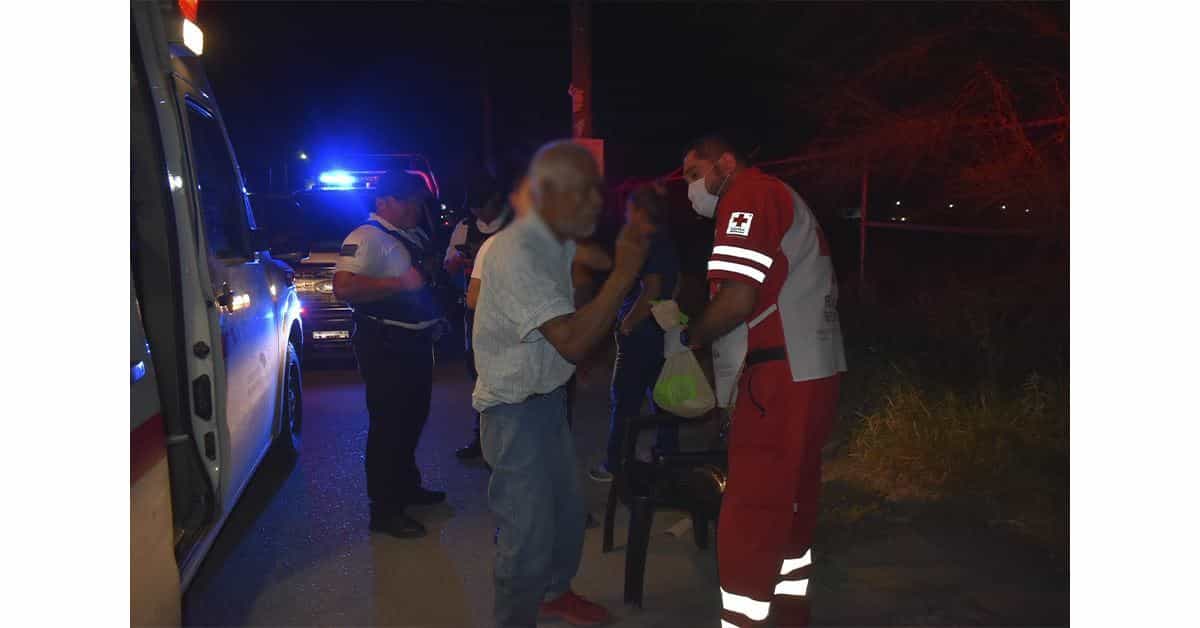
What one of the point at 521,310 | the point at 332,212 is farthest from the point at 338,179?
the point at 521,310

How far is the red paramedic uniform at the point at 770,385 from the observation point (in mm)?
3559

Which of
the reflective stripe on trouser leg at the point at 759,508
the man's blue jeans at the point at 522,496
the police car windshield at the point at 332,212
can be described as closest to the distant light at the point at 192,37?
the man's blue jeans at the point at 522,496

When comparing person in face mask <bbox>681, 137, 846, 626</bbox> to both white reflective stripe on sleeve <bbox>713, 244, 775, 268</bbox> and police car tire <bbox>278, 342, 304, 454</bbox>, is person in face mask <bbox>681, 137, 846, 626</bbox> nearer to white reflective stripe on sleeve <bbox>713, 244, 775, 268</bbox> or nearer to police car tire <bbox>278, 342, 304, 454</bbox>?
white reflective stripe on sleeve <bbox>713, 244, 775, 268</bbox>

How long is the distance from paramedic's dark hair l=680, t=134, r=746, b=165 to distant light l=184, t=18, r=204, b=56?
7.05 ft

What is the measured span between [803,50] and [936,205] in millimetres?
1835

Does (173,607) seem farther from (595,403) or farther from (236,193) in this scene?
→ (595,403)

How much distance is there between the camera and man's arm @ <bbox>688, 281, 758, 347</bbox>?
3.48 metres

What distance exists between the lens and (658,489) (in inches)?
176

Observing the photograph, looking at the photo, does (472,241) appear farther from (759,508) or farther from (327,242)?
(327,242)

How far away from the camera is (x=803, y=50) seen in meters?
9.09

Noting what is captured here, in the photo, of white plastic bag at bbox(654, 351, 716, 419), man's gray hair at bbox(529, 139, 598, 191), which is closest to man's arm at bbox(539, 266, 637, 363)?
man's gray hair at bbox(529, 139, 598, 191)

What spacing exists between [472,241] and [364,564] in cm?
244

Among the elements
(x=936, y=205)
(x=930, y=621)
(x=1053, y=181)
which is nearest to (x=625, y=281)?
(x=930, y=621)

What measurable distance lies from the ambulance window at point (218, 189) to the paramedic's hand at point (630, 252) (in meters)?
2.13
